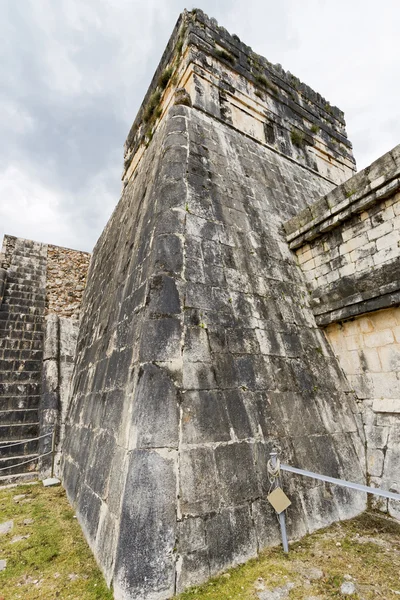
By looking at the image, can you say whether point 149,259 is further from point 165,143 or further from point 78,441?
point 78,441

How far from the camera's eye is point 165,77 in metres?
7.25

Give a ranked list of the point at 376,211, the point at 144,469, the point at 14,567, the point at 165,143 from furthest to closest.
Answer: the point at 165,143 < the point at 376,211 < the point at 14,567 < the point at 144,469

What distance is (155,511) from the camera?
244 centimetres

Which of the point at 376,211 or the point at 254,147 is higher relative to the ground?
the point at 254,147

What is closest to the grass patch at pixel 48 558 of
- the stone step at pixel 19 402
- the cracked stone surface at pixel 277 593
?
the cracked stone surface at pixel 277 593

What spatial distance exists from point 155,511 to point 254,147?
22.9 feet

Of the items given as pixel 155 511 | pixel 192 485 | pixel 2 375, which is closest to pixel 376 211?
pixel 192 485

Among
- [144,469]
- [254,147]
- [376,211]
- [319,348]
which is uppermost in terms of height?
[254,147]

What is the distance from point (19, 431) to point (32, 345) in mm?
2289

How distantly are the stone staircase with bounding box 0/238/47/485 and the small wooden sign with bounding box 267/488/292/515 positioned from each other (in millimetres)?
5144

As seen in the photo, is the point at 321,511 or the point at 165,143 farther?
the point at 165,143

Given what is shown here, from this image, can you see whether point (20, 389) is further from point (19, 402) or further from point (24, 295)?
point (24, 295)

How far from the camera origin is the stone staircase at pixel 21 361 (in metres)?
6.04

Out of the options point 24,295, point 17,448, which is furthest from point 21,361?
point 24,295
